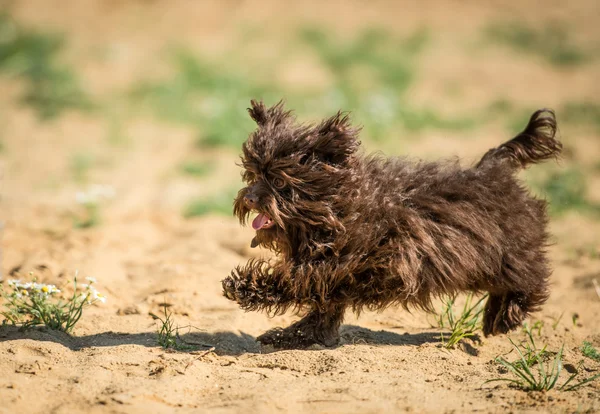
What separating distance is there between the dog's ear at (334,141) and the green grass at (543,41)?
9.60m

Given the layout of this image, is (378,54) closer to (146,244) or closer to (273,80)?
(273,80)

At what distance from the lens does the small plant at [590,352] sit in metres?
4.80

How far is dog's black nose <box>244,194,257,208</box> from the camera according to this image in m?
4.50

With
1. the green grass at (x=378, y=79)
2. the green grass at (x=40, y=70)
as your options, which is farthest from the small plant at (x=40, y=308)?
the green grass at (x=40, y=70)

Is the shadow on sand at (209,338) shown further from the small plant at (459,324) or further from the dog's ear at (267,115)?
the dog's ear at (267,115)

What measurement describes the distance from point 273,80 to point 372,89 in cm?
159

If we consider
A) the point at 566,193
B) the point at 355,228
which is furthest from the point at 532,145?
the point at 566,193

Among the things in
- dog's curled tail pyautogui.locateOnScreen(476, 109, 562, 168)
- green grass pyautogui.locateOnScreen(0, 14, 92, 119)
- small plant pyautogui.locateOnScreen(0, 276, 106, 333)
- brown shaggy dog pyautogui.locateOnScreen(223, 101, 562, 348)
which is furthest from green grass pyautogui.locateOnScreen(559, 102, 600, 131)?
small plant pyautogui.locateOnScreen(0, 276, 106, 333)

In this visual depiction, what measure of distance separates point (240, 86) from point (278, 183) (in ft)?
23.8

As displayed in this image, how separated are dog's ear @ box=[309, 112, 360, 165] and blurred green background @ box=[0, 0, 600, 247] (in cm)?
354

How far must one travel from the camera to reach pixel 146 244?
7.09m

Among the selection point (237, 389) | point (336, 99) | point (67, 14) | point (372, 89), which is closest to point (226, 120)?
point (336, 99)

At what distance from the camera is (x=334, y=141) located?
4.57 metres

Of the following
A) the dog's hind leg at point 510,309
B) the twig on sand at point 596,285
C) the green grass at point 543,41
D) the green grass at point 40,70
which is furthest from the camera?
the green grass at point 543,41
